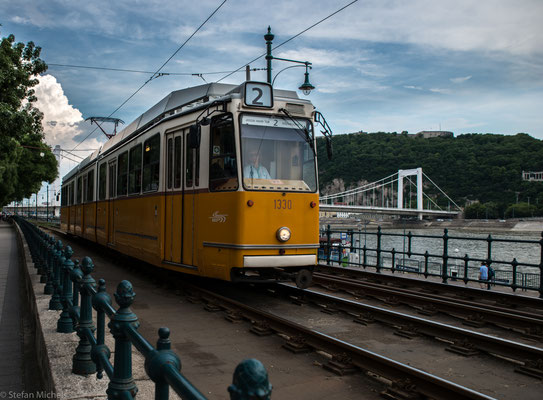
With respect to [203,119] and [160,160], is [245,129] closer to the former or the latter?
[203,119]

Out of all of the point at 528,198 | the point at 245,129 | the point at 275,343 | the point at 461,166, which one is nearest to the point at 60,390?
the point at 275,343

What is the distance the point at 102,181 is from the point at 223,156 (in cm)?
797

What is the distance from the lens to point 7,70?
13.7 meters

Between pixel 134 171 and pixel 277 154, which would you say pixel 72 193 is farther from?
pixel 277 154

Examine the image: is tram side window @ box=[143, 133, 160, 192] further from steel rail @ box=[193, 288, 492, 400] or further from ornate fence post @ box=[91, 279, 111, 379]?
ornate fence post @ box=[91, 279, 111, 379]

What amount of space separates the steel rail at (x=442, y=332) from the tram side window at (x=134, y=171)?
14.3ft

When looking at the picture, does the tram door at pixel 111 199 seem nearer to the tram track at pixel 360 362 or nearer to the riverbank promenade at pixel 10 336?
the riverbank promenade at pixel 10 336

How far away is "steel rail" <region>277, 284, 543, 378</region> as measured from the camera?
5.42m

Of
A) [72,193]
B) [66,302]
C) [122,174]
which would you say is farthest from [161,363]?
[72,193]

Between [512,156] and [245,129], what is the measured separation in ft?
271

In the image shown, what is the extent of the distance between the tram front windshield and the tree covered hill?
213 feet

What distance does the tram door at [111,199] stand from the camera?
43.2ft

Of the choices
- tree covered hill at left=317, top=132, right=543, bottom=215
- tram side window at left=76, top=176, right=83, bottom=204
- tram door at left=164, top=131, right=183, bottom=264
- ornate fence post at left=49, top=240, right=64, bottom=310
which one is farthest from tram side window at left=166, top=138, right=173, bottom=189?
tree covered hill at left=317, top=132, right=543, bottom=215

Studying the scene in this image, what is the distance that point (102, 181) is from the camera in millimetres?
14875
